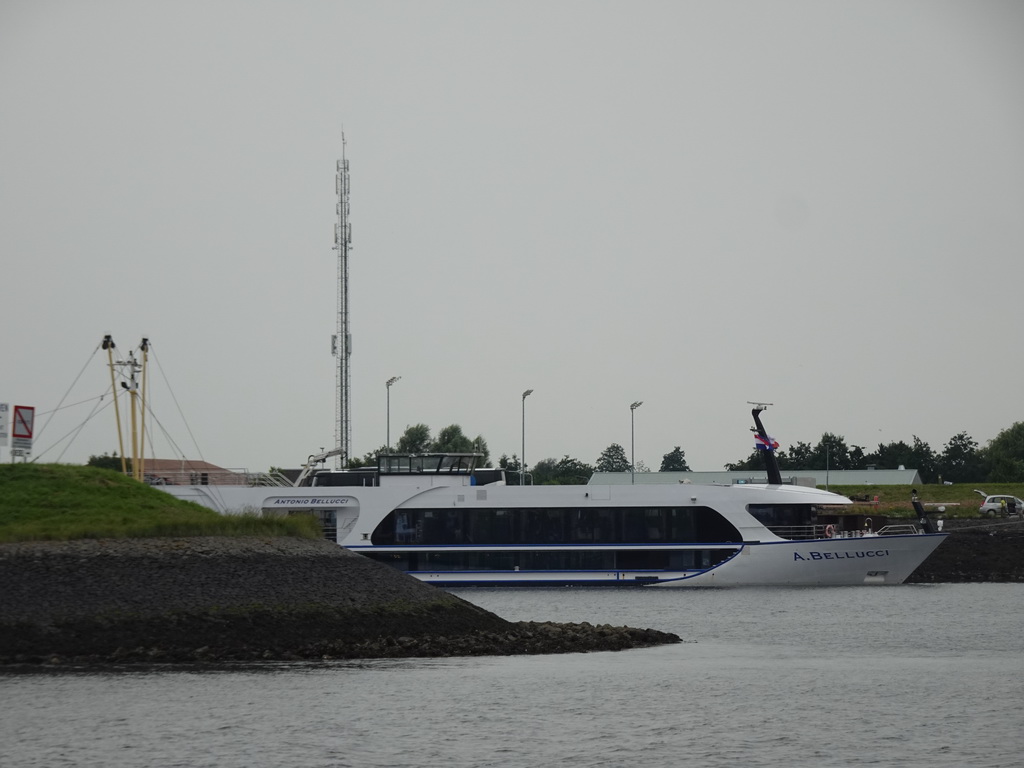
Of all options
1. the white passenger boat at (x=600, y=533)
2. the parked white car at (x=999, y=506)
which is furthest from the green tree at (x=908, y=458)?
the white passenger boat at (x=600, y=533)

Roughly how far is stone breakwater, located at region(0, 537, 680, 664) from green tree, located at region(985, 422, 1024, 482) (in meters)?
92.6

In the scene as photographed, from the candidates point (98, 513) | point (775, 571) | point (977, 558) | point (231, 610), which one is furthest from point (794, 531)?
point (231, 610)

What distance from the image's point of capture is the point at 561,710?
1022 inches

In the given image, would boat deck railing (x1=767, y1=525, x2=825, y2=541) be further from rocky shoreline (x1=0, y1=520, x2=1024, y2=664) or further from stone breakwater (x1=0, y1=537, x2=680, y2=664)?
stone breakwater (x1=0, y1=537, x2=680, y2=664)

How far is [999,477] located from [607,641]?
3650 inches

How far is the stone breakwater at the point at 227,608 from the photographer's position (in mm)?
30234

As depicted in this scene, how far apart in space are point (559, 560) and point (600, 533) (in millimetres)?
1996

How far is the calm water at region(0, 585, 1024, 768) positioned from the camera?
72.9 feet

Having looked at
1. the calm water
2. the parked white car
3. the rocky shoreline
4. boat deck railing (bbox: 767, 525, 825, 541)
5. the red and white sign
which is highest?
the red and white sign

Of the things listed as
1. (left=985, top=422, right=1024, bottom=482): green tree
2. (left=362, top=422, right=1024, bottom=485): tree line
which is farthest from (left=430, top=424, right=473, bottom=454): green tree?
(left=985, top=422, right=1024, bottom=482): green tree

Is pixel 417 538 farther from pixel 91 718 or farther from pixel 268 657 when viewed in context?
pixel 91 718

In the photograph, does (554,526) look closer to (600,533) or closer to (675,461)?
(600,533)

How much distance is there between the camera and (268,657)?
101 ft

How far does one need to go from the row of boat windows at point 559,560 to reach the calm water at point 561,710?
18.9 meters
